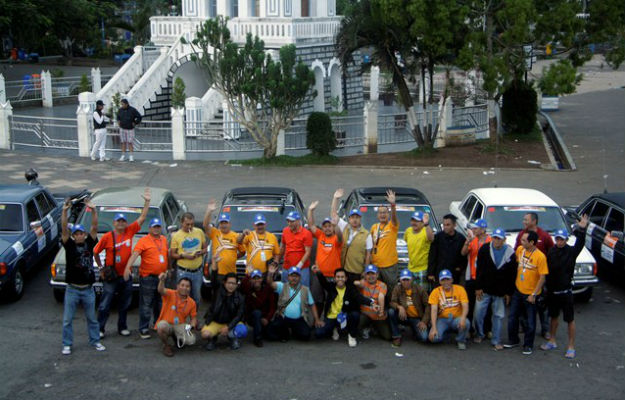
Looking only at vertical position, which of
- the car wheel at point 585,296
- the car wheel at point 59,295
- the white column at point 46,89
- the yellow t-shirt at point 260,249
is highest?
the white column at point 46,89

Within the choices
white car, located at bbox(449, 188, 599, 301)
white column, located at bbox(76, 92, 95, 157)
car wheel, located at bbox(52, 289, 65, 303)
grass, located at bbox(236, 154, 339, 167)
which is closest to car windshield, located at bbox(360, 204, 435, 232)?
white car, located at bbox(449, 188, 599, 301)

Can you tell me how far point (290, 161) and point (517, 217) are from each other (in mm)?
10812

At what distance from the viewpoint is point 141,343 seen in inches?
415

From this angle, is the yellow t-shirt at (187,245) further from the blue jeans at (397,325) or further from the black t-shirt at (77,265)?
the blue jeans at (397,325)

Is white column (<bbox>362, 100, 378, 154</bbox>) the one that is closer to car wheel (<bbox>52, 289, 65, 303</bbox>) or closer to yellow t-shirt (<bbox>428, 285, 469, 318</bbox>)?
car wheel (<bbox>52, 289, 65, 303</bbox>)

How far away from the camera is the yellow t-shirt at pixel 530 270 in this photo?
10117 mm

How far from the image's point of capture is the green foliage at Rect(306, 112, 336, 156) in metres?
23.2

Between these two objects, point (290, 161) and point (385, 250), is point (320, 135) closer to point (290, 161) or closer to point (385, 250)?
point (290, 161)

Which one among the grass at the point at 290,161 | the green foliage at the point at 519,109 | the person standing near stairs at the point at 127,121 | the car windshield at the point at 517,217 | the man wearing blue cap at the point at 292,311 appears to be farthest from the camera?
the green foliage at the point at 519,109

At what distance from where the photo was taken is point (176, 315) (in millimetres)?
10094

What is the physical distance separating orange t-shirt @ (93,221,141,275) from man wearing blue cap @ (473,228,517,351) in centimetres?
440

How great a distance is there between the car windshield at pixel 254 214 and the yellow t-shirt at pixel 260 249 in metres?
1.68

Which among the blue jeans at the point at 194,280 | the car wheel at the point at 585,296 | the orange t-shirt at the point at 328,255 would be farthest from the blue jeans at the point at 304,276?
the car wheel at the point at 585,296

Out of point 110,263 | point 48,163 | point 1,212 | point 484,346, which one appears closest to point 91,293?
point 110,263
